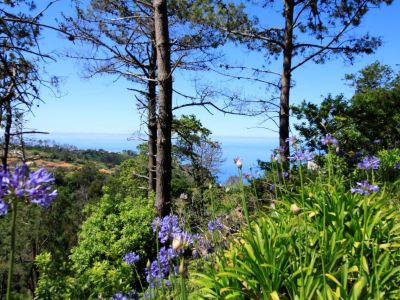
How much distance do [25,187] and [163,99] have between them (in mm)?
6300

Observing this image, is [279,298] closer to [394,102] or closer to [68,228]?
[394,102]

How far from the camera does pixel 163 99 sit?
24.7ft

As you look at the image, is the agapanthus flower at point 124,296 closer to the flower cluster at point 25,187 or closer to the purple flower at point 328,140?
the flower cluster at point 25,187

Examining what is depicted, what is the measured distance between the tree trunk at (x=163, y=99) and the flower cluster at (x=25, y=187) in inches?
243

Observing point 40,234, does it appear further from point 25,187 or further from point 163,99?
point 25,187

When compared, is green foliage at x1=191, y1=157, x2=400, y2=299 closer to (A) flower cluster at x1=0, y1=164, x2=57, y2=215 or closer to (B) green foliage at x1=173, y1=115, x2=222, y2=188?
(A) flower cluster at x1=0, y1=164, x2=57, y2=215

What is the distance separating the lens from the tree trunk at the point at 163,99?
741 centimetres

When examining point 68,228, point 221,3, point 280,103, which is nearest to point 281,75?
point 280,103

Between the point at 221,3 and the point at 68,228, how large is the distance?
3375 centimetres

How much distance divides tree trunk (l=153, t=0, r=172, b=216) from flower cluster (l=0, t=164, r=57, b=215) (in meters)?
6.17

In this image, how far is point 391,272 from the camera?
251cm

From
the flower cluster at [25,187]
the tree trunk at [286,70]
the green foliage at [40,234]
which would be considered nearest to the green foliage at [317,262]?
the flower cluster at [25,187]

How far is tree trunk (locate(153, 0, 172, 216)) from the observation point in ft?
24.3

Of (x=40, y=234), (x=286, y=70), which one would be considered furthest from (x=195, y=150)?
(x=40, y=234)
